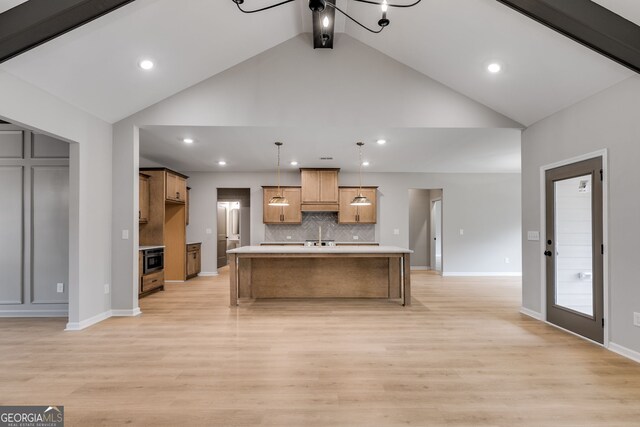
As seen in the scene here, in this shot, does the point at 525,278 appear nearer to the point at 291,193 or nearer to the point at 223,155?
the point at 291,193

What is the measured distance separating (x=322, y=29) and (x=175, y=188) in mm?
4424

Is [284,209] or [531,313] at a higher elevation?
[284,209]

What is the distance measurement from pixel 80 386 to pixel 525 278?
5040 mm

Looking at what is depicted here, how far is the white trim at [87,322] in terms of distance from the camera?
3.79 meters

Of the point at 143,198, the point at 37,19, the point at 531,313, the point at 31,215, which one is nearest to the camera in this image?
the point at 37,19

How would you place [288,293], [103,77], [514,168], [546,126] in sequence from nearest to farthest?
[103,77] < [546,126] < [288,293] < [514,168]

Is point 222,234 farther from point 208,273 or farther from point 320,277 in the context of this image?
point 320,277

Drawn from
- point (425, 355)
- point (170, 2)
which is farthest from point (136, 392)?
point (170, 2)

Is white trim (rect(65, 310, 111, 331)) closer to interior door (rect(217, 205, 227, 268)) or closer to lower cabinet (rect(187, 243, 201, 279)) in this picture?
lower cabinet (rect(187, 243, 201, 279))

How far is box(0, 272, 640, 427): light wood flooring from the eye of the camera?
6.88 ft

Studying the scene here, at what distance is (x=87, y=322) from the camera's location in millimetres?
3934

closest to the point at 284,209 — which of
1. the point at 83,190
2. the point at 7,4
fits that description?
the point at 83,190

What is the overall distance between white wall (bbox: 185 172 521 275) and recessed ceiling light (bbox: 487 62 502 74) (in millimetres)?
4449

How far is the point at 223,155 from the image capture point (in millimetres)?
6172
